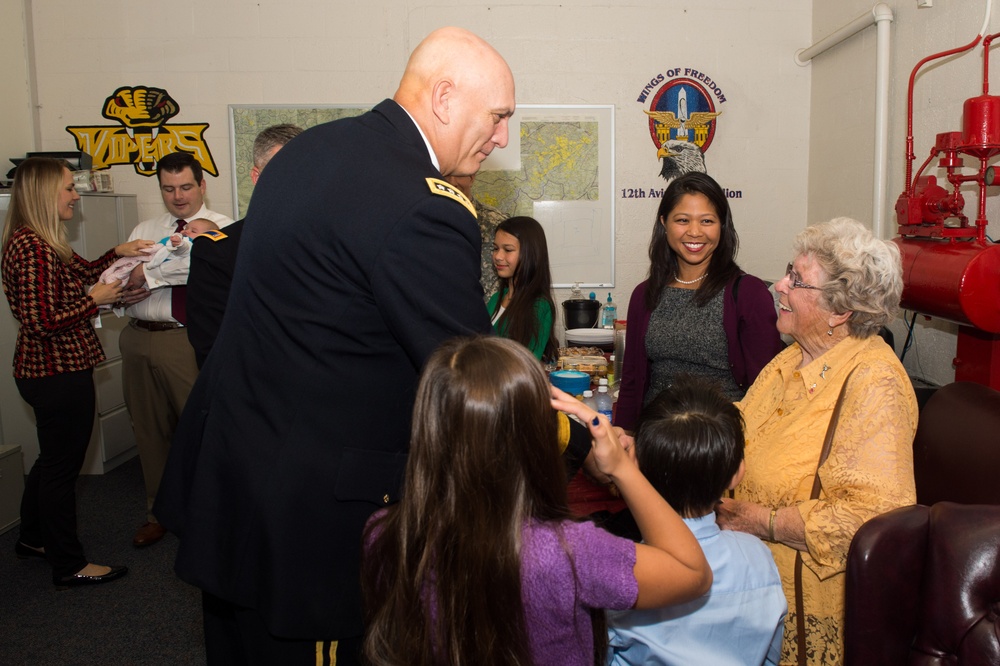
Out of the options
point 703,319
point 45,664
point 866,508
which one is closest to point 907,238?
point 703,319

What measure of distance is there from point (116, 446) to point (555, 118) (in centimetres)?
348

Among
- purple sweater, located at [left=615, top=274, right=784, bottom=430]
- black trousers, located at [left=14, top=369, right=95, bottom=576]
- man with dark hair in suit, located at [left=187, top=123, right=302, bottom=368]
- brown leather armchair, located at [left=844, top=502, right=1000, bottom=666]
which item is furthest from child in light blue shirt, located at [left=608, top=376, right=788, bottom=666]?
black trousers, located at [left=14, top=369, right=95, bottom=576]

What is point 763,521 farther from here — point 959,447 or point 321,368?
point 321,368

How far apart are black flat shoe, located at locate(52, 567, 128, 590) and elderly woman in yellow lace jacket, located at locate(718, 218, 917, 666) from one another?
2.78m

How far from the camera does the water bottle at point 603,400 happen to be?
274cm

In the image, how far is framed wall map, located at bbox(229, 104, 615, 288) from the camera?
487cm

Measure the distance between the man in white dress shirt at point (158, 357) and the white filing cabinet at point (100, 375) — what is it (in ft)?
2.92

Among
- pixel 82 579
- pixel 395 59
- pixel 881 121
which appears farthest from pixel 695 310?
pixel 395 59

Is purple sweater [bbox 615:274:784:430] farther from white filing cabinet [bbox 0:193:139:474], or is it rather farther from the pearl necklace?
white filing cabinet [bbox 0:193:139:474]

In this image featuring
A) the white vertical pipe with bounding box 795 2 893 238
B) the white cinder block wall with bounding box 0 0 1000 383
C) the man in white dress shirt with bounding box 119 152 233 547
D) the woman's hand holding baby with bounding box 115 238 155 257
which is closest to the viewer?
the woman's hand holding baby with bounding box 115 238 155 257

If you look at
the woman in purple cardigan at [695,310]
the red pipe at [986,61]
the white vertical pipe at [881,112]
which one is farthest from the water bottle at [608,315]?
the red pipe at [986,61]

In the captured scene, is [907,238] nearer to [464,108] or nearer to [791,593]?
[791,593]

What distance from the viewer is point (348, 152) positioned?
3.94ft

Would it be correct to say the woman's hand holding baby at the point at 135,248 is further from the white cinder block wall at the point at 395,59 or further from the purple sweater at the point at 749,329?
the purple sweater at the point at 749,329
